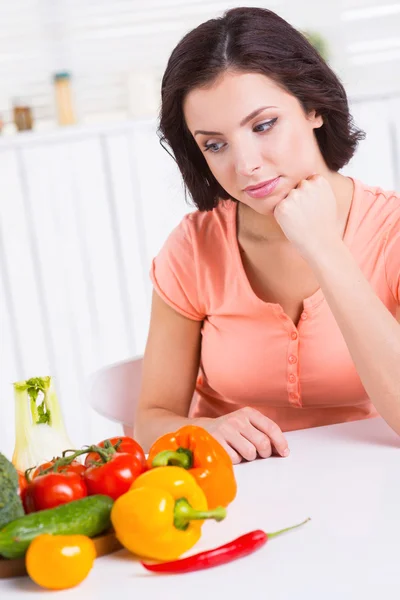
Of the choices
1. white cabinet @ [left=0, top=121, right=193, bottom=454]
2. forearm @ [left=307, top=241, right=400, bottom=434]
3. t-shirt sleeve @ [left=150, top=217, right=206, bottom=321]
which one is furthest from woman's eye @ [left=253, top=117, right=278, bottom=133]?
white cabinet @ [left=0, top=121, right=193, bottom=454]

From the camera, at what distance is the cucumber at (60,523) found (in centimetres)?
90

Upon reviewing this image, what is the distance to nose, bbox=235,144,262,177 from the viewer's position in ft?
4.69

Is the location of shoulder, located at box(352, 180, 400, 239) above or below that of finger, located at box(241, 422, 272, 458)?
above

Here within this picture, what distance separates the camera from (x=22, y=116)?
2.98m

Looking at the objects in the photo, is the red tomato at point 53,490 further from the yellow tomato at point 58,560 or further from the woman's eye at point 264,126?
the woman's eye at point 264,126

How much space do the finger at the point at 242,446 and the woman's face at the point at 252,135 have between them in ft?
1.44

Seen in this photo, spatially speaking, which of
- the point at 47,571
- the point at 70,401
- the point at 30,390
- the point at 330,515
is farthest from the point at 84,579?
the point at 70,401

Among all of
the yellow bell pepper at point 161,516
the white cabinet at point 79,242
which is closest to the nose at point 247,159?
the yellow bell pepper at point 161,516

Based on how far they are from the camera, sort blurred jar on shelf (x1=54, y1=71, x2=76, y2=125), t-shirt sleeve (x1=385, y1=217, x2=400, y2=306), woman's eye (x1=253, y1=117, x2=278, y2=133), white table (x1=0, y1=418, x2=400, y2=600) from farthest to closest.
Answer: blurred jar on shelf (x1=54, y1=71, x2=76, y2=125) < t-shirt sleeve (x1=385, y1=217, x2=400, y2=306) < woman's eye (x1=253, y1=117, x2=278, y2=133) < white table (x1=0, y1=418, x2=400, y2=600)

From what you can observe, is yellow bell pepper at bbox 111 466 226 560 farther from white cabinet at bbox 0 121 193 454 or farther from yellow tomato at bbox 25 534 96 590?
white cabinet at bbox 0 121 193 454

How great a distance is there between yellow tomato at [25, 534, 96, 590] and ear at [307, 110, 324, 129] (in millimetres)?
962

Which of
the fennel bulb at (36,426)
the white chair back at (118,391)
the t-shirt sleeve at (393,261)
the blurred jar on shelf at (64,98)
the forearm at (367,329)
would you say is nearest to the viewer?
the fennel bulb at (36,426)

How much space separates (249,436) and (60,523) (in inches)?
17.3

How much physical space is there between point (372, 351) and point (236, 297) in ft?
1.25
